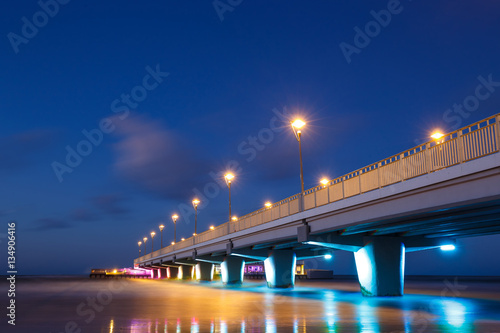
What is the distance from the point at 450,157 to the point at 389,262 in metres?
15.3

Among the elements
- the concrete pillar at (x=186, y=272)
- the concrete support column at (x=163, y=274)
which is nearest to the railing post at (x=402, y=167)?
the concrete pillar at (x=186, y=272)

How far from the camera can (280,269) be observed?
5472 cm

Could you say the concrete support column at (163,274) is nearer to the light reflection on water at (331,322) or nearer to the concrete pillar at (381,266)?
the concrete pillar at (381,266)

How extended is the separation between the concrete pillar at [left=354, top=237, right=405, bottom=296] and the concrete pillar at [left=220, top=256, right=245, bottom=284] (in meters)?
37.5

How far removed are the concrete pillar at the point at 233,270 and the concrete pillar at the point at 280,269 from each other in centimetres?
1629

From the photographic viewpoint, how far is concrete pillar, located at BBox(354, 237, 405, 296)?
3419 cm

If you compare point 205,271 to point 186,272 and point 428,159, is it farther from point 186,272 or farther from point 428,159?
point 428,159

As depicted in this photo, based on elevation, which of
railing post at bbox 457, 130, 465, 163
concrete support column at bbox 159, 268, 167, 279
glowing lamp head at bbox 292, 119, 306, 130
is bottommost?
concrete support column at bbox 159, 268, 167, 279

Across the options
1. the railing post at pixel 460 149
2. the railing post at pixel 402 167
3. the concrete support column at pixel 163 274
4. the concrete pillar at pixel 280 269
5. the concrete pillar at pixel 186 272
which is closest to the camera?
the railing post at pixel 460 149

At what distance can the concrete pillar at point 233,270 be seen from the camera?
70.6 m

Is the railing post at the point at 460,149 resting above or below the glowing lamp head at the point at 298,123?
below

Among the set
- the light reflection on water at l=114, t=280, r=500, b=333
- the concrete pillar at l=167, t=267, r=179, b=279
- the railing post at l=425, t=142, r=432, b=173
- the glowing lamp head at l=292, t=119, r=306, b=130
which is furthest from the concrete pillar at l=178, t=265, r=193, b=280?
the railing post at l=425, t=142, r=432, b=173

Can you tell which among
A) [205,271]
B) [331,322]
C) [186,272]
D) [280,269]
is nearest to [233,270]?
[280,269]

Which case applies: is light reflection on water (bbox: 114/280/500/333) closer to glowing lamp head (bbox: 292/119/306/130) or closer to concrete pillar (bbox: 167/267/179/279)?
glowing lamp head (bbox: 292/119/306/130)
